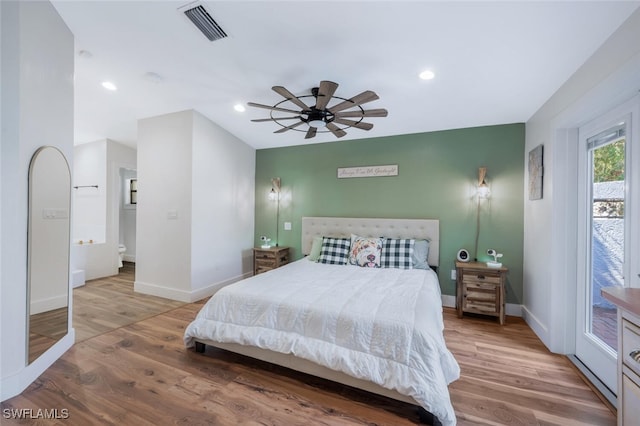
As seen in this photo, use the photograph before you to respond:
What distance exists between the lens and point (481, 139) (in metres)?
3.58

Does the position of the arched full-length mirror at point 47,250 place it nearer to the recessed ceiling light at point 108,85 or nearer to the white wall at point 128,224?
the recessed ceiling light at point 108,85

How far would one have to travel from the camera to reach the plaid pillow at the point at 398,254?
11.3ft

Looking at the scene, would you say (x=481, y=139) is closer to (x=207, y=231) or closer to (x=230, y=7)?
(x=230, y=7)

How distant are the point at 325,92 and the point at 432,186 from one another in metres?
2.32

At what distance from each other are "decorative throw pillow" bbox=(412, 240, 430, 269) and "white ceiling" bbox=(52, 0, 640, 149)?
5.39 feet

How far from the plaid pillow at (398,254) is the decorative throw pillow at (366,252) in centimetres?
8

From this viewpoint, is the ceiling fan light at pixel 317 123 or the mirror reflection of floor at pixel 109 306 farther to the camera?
the mirror reflection of floor at pixel 109 306

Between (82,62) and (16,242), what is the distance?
2.07 meters

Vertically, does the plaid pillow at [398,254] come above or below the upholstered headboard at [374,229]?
below

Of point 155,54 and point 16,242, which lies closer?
point 16,242

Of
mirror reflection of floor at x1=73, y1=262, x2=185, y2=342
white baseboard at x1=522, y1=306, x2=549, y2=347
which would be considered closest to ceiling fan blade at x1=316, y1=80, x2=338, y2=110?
white baseboard at x1=522, y1=306, x2=549, y2=347

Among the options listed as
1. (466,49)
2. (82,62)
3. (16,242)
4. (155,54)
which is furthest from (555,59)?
(82,62)

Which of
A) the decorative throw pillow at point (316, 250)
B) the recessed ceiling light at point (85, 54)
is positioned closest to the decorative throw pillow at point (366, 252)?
the decorative throw pillow at point (316, 250)

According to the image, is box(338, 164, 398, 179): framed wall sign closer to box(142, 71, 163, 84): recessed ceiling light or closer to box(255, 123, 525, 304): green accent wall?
box(255, 123, 525, 304): green accent wall
